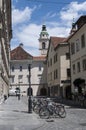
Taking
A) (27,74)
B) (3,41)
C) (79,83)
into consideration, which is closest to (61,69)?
(79,83)

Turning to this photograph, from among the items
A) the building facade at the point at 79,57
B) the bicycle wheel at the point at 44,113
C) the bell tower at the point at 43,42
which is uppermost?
the bell tower at the point at 43,42

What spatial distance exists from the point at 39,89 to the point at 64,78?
32.2 meters

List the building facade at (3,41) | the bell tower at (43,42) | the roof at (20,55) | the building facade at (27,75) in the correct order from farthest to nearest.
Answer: the bell tower at (43,42)
the roof at (20,55)
the building facade at (27,75)
the building facade at (3,41)

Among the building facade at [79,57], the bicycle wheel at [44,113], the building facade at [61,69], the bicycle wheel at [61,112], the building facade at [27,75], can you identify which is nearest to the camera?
the bicycle wheel at [44,113]

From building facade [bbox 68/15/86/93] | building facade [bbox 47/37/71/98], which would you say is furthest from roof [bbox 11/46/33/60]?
building facade [bbox 68/15/86/93]

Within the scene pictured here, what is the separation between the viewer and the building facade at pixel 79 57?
40.3 meters

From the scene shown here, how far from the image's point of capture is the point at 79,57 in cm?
4275

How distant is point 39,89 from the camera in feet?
314

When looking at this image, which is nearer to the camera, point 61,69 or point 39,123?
point 39,123

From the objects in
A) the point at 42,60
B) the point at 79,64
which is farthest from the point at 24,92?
the point at 79,64

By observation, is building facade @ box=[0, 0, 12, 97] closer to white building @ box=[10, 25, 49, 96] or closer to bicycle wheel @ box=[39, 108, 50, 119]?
bicycle wheel @ box=[39, 108, 50, 119]

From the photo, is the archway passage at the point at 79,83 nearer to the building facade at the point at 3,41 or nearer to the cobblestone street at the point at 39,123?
the building facade at the point at 3,41

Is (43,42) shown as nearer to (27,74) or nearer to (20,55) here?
(20,55)

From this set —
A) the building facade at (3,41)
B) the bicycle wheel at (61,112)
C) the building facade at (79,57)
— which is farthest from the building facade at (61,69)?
the bicycle wheel at (61,112)
